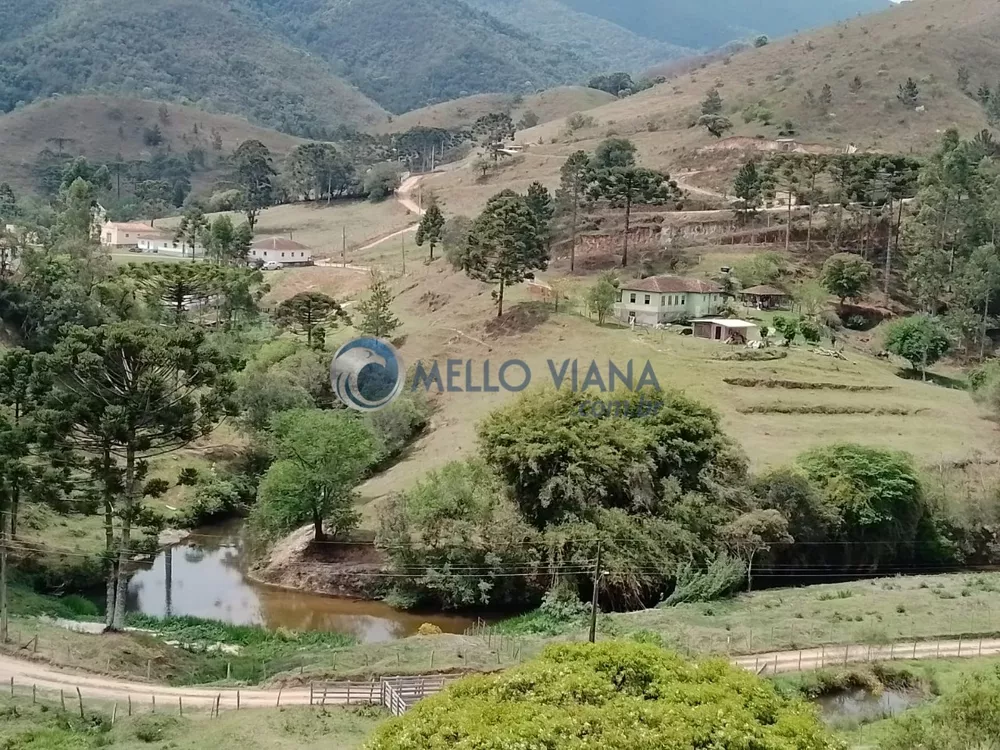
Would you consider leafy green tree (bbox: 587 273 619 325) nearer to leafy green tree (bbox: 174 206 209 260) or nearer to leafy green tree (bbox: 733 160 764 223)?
leafy green tree (bbox: 733 160 764 223)

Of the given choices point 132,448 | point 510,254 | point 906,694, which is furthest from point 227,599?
point 510,254

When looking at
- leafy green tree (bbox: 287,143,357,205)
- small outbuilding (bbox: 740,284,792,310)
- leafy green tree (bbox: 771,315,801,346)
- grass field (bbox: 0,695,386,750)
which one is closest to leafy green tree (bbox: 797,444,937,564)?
leafy green tree (bbox: 771,315,801,346)

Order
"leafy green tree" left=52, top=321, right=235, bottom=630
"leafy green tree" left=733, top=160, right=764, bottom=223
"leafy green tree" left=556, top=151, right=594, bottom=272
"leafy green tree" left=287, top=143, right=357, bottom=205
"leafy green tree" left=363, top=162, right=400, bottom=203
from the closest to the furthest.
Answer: "leafy green tree" left=52, top=321, right=235, bottom=630
"leafy green tree" left=733, top=160, right=764, bottom=223
"leafy green tree" left=556, top=151, right=594, bottom=272
"leafy green tree" left=363, top=162, right=400, bottom=203
"leafy green tree" left=287, top=143, right=357, bottom=205

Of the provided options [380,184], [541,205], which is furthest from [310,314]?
[380,184]

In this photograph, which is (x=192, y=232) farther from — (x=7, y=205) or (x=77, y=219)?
(x=7, y=205)

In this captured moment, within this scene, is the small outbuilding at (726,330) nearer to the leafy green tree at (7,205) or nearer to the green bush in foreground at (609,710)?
the green bush in foreground at (609,710)

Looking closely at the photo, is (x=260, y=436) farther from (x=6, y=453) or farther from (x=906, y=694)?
(x=906, y=694)
